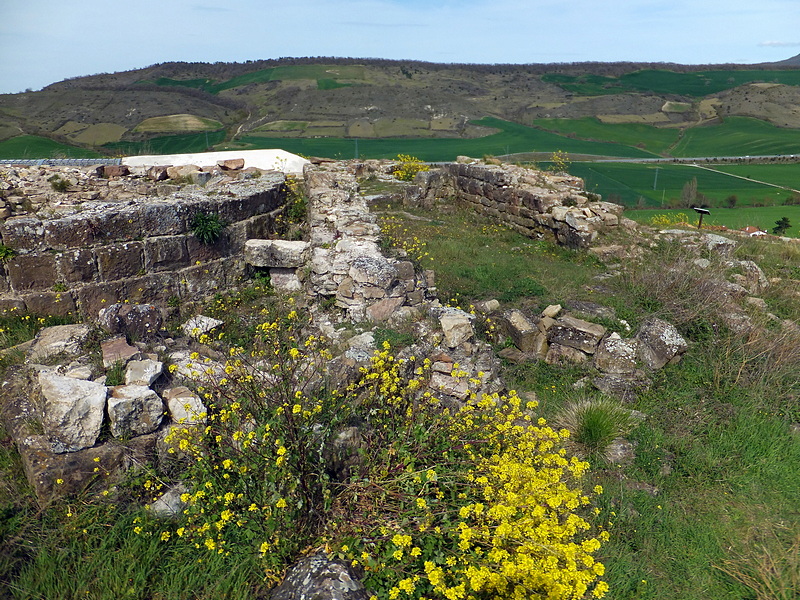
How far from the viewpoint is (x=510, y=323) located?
6.32m

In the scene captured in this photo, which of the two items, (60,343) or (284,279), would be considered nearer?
(60,343)

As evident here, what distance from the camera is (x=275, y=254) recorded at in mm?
7188

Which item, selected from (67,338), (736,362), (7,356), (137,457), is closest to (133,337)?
(67,338)

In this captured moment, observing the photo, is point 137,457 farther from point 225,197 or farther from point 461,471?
point 225,197

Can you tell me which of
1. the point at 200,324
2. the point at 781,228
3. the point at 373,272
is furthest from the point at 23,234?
the point at 781,228

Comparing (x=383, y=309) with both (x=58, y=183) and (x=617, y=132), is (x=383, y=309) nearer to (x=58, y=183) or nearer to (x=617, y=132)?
(x=58, y=183)

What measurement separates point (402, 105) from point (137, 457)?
6298 cm

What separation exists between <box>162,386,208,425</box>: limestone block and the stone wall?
7.98 meters

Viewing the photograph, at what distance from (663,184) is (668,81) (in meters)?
60.5

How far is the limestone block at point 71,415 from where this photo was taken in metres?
3.31

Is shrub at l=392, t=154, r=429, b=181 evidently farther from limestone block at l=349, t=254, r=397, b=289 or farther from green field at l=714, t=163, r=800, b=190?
green field at l=714, t=163, r=800, b=190

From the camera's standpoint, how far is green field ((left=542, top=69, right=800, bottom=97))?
75412 millimetres

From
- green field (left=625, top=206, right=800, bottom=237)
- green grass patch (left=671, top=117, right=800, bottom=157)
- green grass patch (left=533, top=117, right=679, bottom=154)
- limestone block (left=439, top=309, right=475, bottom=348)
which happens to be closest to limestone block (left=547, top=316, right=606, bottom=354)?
limestone block (left=439, top=309, right=475, bottom=348)

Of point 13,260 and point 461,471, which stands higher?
point 13,260
